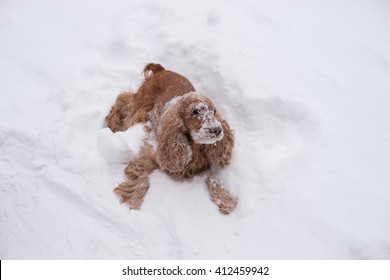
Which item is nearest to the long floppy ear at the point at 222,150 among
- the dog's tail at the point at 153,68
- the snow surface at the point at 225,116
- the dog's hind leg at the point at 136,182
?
the snow surface at the point at 225,116

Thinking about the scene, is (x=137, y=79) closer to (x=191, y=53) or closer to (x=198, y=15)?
(x=191, y=53)

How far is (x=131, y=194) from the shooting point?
3104mm

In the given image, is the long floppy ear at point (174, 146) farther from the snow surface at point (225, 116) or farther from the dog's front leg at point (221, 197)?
the dog's front leg at point (221, 197)

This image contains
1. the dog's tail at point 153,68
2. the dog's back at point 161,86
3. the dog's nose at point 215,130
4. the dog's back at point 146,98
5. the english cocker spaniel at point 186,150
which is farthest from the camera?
the dog's tail at point 153,68

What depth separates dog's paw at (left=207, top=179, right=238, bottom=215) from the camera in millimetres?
2951

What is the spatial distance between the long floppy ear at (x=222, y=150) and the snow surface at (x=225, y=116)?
12cm

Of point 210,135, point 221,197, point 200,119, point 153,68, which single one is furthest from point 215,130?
point 153,68

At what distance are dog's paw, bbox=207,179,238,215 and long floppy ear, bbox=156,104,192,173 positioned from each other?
34 centimetres

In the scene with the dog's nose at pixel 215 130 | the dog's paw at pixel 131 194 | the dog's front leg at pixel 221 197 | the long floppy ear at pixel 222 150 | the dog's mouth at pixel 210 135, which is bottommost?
the dog's paw at pixel 131 194

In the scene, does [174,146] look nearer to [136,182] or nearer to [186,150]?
[186,150]

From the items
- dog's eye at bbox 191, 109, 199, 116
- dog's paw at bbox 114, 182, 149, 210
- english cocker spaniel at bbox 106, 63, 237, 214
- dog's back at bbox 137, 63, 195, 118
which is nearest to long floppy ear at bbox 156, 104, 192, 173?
english cocker spaniel at bbox 106, 63, 237, 214

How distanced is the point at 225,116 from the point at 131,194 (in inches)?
56.1

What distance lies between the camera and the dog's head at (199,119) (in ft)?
9.49

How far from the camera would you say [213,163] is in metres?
3.30
